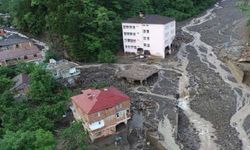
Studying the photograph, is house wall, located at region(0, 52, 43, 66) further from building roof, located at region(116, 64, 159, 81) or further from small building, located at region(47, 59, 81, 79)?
building roof, located at region(116, 64, 159, 81)

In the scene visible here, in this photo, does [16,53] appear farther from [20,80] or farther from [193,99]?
[193,99]

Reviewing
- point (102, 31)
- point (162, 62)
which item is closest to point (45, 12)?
point (102, 31)

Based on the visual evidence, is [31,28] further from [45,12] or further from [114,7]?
[114,7]

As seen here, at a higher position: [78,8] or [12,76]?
[78,8]

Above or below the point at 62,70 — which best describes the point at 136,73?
below

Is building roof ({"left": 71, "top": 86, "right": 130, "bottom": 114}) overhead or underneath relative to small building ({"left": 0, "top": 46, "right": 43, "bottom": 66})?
underneath

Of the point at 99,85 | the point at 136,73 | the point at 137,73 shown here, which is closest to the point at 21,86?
the point at 99,85

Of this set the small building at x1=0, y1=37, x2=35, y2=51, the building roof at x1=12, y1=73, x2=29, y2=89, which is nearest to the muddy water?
the building roof at x1=12, y1=73, x2=29, y2=89
